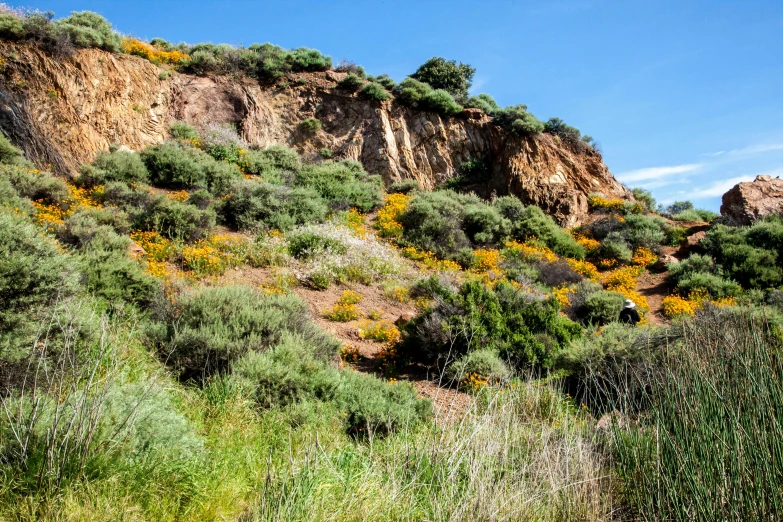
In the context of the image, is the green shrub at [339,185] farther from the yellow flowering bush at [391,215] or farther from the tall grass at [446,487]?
the tall grass at [446,487]

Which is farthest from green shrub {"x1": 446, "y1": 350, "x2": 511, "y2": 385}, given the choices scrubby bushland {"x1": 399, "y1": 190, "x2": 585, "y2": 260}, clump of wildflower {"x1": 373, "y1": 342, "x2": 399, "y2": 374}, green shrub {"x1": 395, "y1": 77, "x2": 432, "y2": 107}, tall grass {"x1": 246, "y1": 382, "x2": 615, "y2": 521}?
green shrub {"x1": 395, "y1": 77, "x2": 432, "y2": 107}

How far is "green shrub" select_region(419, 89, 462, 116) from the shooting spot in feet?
73.0

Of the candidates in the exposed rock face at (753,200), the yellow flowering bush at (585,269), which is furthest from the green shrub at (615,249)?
the exposed rock face at (753,200)

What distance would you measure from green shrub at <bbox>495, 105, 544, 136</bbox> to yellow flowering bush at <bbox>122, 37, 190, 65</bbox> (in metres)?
14.0

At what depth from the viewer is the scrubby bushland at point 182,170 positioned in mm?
14367

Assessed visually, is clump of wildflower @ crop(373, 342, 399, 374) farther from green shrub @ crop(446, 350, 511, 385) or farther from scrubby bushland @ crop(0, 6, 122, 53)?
scrubby bushland @ crop(0, 6, 122, 53)

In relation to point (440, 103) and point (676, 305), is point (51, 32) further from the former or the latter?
point (676, 305)


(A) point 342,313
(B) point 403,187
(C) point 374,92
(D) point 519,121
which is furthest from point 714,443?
(C) point 374,92

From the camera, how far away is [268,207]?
529 inches

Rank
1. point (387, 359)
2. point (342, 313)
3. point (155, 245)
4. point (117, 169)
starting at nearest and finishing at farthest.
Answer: point (387, 359) → point (342, 313) → point (155, 245) → point (117, 169)

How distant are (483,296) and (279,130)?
594 inches

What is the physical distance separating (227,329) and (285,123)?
16895 mm

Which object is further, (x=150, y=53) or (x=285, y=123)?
(x=285, y=123)

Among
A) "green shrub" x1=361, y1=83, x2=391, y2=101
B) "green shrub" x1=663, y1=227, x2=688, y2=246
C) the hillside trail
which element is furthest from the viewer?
"green shrub" x1=361, y1=83, x2=391, y2=101
